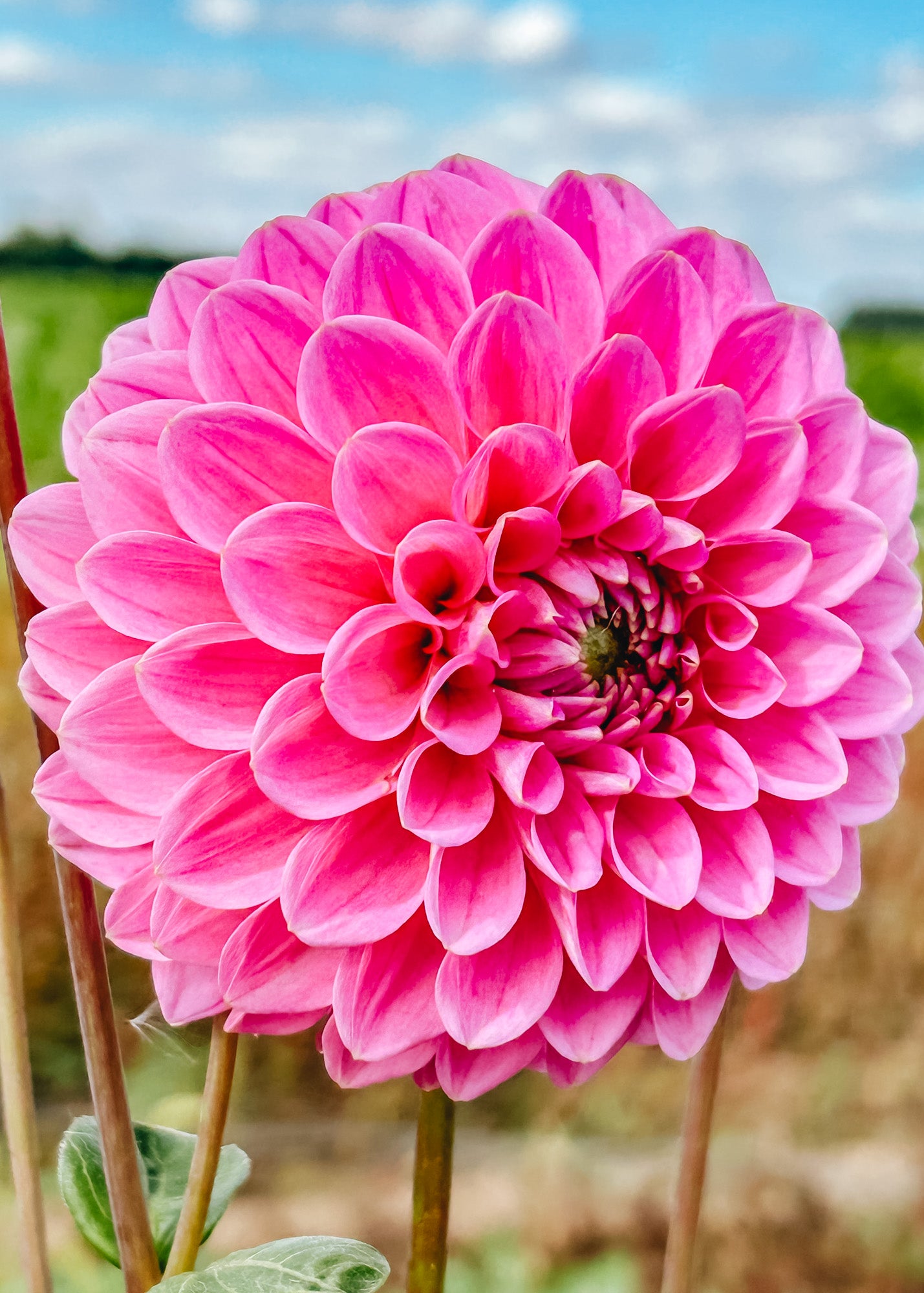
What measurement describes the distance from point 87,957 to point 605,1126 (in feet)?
3.52

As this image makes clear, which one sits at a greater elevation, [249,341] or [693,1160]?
[249,341]

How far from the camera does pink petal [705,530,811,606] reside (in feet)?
0.85

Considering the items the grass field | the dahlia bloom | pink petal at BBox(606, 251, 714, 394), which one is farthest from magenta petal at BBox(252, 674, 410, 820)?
the grass field

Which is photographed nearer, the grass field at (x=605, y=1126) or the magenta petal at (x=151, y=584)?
the magenta petal at (x=151, y=584)

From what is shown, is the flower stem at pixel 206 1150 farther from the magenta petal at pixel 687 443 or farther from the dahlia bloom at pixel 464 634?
the magenta petal at pixel 687 443

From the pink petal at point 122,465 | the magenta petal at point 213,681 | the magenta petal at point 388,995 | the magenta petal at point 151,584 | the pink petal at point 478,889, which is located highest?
the pink petal at point 122,465

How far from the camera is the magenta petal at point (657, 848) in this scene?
25 cm

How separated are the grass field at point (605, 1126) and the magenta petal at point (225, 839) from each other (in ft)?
1.96

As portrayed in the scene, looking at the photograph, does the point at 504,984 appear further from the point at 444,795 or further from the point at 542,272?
the point at 542,272

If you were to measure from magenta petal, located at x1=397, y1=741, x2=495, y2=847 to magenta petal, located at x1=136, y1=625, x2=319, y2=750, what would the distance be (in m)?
0.03

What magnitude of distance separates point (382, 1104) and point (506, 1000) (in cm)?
107

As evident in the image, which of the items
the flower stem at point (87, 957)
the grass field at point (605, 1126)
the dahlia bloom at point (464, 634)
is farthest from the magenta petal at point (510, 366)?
the grass field at point (605, 1126)

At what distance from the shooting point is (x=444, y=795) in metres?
0.25

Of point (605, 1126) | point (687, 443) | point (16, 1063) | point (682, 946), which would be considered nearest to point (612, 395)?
point (687, 443)
